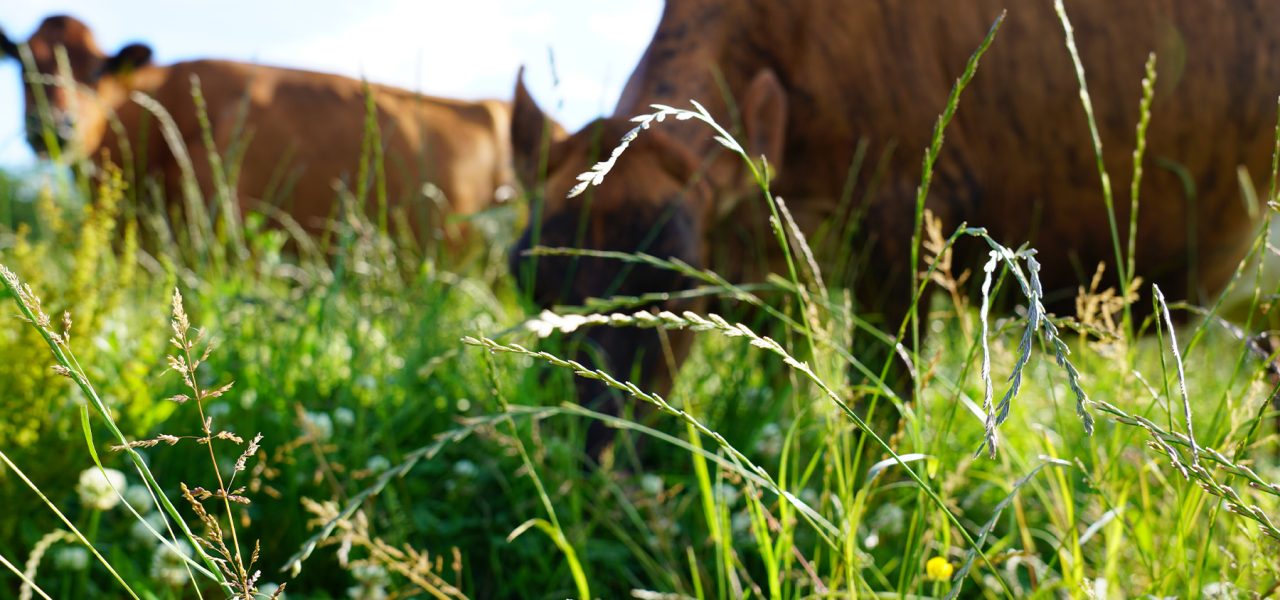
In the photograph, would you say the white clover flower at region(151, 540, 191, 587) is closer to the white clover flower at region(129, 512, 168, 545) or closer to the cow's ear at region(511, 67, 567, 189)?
the white clover flower at region(129, 512, 168, 545)

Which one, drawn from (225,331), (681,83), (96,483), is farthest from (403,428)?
(681,83)

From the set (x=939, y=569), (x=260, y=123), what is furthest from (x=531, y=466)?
(x=260, y=123)

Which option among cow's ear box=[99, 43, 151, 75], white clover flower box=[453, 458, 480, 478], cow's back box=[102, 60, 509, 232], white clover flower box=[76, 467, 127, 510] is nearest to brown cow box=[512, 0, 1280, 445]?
white clover flower box=[453, 458, 480, 478]

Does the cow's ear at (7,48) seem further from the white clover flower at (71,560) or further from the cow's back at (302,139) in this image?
the white clover flower at (71,560)

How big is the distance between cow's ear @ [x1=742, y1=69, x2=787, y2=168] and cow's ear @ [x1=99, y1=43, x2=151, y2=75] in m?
6.94

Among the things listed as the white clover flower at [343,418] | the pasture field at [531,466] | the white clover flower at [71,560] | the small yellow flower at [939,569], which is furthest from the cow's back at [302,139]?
the small yellow flower at [939,569]

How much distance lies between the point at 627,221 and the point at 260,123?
6302 mm

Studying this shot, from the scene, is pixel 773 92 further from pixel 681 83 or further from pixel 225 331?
pixel 225 331

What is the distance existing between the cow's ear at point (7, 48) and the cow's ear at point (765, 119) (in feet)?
27.3

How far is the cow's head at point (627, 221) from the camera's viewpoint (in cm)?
248

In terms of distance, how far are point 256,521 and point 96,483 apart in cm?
35

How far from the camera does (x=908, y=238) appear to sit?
3129 mm

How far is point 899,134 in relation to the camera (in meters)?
3.12

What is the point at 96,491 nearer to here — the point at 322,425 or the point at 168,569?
the point at 168,569
